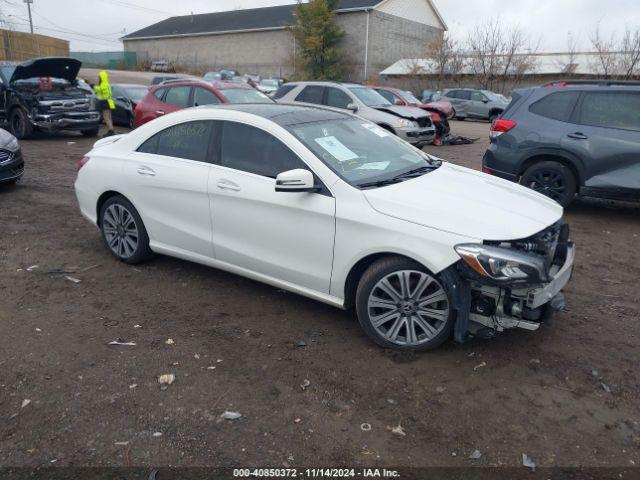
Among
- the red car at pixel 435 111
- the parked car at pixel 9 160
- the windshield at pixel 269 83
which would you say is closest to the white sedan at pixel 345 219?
the parked car at pixel 9 160

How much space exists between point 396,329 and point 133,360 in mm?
1845

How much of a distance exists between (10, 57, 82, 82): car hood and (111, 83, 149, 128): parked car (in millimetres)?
2233

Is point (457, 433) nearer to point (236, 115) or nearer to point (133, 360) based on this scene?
point (133, 360)

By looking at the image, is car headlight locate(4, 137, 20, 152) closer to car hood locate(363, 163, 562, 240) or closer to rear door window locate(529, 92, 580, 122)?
car hood locate(363, 163, 562, 240)

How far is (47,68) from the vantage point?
1283cm

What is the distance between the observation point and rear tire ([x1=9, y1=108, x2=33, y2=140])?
1316cm

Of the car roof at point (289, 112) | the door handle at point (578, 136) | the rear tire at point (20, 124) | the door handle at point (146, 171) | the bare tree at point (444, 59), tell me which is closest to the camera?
the car roof at point (289, 112)

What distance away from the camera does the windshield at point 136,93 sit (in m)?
15.9

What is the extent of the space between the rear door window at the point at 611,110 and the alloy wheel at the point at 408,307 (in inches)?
191

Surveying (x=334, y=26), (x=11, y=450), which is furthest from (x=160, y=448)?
(x=334, y=26)

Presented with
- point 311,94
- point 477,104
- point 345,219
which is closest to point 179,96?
point 311,94

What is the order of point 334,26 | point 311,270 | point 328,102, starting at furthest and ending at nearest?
point 334,26
point 328,102
point 311,270

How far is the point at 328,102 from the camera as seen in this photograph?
507 inches

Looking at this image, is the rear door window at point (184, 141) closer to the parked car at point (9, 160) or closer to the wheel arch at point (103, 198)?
the wheel arch at point (103, 198)
